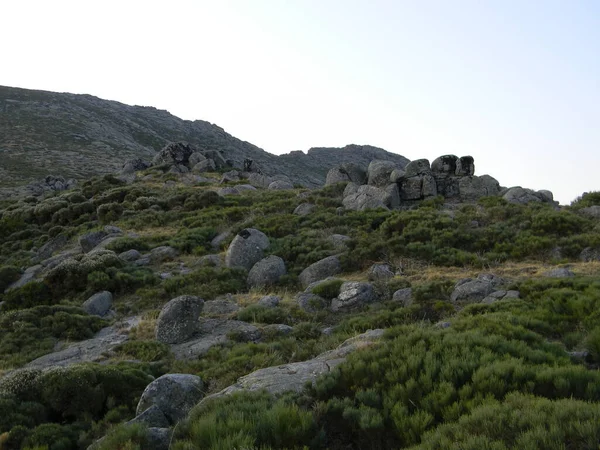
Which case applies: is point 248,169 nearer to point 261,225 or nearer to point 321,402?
point 261,225

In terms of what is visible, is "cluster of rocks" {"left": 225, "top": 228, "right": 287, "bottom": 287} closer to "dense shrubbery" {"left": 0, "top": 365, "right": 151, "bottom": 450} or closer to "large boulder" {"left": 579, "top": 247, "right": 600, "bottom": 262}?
"dense shrubbery" {"left": 0, "top": 365, "right": 151, "bottom": 450}

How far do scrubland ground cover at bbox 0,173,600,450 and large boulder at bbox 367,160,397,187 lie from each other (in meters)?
4.92

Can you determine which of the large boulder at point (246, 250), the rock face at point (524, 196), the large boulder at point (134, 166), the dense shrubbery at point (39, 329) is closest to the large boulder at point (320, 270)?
the large boulder at point (246, 250)

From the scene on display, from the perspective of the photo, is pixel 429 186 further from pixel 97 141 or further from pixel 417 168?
pixel 97 141

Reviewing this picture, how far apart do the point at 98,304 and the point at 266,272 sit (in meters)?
6.14

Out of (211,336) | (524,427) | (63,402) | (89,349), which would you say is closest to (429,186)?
(211,336)

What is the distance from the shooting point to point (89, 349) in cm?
1238

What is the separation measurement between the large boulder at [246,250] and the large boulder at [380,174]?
44.0 ft

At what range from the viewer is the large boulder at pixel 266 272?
17.1 meters

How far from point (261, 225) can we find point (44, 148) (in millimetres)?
72639

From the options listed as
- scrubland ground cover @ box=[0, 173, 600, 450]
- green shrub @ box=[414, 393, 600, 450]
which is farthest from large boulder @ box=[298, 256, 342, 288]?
green shrub @ box=[414, 393, 600, 450]

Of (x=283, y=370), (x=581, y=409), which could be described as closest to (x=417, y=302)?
(x=283, y=370)

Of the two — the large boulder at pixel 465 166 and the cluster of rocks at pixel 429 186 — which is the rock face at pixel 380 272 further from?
the large boulder at pixel 465 166

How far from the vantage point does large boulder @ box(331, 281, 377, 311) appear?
13.5m
